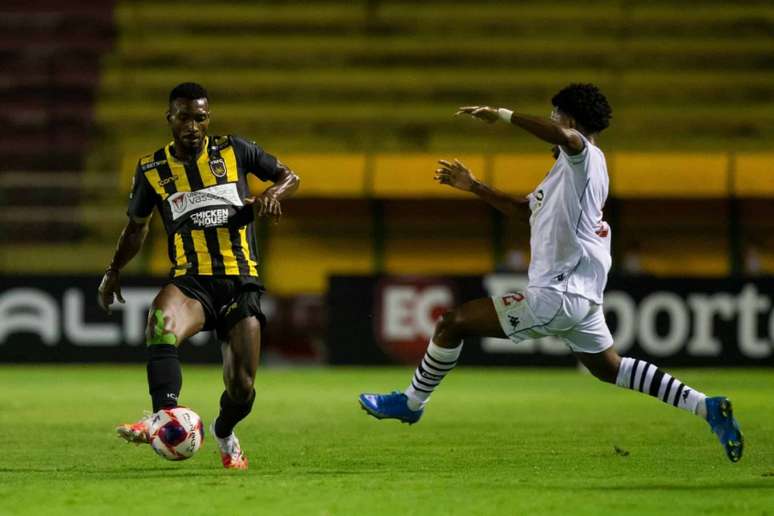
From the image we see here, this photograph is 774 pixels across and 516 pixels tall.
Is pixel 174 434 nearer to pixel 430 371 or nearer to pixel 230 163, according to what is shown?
pixel 430 371

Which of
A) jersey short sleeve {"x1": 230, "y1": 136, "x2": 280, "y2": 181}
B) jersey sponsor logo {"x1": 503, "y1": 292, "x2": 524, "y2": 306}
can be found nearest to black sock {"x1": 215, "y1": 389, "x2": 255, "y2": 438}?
jersey short sleeve {"x1": 230, "y1": 136, "x2": 280, "y2": 181}

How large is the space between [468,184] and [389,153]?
40.1 feet

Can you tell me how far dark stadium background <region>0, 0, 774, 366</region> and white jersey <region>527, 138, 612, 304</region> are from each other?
8.85m

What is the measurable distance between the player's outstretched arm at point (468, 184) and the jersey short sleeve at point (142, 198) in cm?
153

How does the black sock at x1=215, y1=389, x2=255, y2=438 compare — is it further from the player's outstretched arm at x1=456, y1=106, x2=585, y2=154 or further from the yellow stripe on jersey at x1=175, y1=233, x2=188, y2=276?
the player's outstretched arm at x1=456, y1=106, x2=585, y2=154

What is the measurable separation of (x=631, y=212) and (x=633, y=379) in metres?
10.8

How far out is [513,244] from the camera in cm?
1764

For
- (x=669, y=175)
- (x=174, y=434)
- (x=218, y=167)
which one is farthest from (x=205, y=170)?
(x=669, y=175)

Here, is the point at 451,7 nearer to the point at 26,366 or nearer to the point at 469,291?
the point at 469,291

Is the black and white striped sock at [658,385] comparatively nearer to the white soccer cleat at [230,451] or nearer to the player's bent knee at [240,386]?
the player's bent knee at [240,386]

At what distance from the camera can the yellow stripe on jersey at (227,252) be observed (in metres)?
7.38

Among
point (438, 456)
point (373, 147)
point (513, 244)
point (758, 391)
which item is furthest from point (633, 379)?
point (373, 147)

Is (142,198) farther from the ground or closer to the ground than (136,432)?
farther from the ground

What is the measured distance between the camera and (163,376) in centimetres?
692
